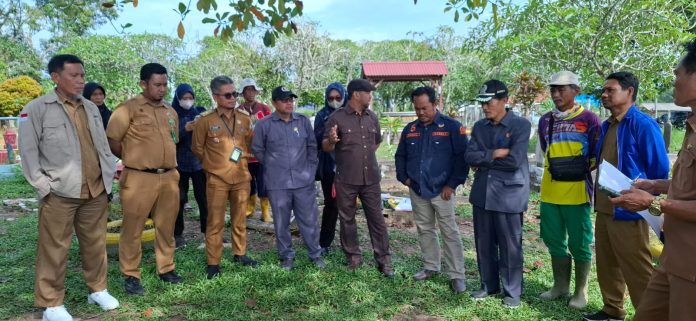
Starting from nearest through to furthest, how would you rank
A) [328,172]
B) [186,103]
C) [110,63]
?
[328,172] < [186,103] < [110,63]

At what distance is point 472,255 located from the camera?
5.57 meters

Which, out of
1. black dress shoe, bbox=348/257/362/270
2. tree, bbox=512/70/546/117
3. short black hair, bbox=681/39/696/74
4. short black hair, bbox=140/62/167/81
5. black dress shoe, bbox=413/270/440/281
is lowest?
black dress shoe, bbox=413/270/440/281

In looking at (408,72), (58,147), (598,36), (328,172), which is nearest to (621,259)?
(328,172)

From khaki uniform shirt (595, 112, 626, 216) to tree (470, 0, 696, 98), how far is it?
4361 mm

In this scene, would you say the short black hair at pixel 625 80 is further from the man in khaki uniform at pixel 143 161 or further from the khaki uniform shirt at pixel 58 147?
the khaki uniform shirt at pixel 58 147

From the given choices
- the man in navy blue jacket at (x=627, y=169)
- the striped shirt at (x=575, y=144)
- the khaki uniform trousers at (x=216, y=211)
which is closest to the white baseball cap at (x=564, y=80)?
the striped shirt at (x=575, y=144)

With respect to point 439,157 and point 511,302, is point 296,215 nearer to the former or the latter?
point 439,157

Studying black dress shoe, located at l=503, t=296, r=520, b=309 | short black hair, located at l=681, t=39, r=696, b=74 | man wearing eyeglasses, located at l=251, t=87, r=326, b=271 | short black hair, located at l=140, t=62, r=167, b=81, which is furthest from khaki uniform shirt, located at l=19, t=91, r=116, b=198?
short black hair, located at l=681, t=39, r=696, b=74

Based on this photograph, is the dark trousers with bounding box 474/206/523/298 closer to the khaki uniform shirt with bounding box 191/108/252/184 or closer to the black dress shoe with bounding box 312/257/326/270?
the black dress shoe with bounding box 312/257/326/270

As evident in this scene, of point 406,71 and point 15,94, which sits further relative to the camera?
point 406,71

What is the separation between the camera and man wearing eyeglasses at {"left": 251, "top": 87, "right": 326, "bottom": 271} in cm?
485

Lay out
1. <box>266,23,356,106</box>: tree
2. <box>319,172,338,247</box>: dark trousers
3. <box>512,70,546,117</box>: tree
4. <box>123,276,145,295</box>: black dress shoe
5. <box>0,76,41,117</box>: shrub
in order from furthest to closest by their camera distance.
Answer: <box>266,23,356,106</box>: tree → <box>0,76,41,117</box>: shrub → <box>512,70,546,117</box>: tree → <box>319,172,338,247</box>: dark trousers → <box>123,276,145,295</box>: black dress shoe

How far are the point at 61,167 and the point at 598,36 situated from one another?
310 inches

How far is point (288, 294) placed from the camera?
425 cm
